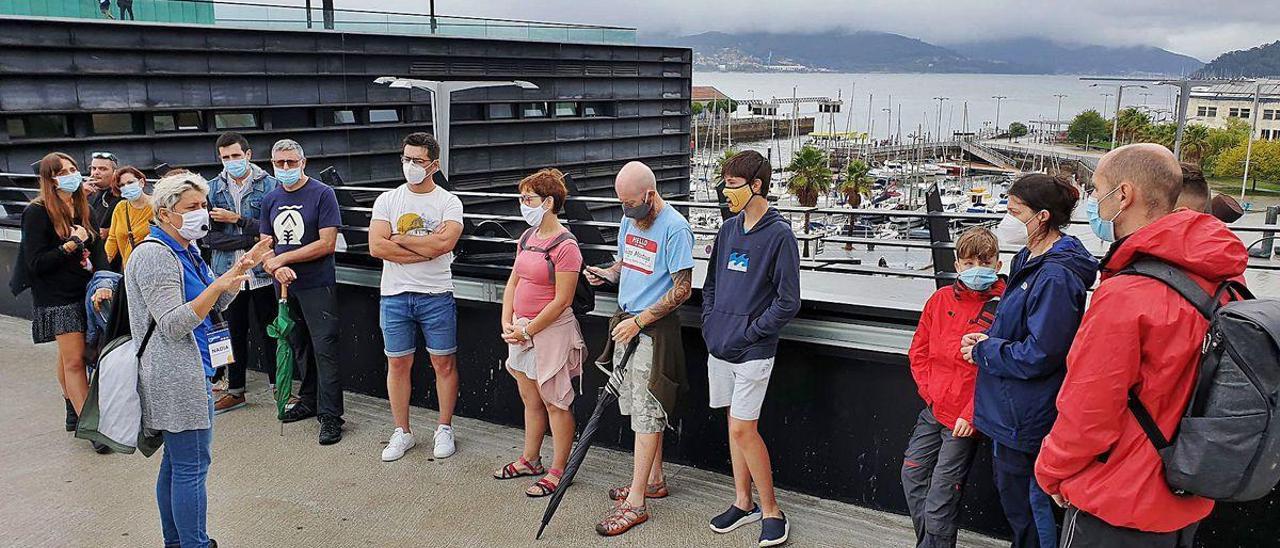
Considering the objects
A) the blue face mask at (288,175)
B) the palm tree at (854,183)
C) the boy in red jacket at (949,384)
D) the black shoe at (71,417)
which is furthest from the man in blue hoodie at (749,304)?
the palm tree at (854,183)

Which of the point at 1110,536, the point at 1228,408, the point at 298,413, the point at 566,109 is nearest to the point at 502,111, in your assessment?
the point at 566,109

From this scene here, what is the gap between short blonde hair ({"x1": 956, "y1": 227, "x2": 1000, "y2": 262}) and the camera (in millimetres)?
3117

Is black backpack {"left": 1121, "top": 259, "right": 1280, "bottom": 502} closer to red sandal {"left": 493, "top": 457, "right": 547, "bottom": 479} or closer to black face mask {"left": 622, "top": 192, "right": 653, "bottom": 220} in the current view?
black face mask {"left": 622, "top": 192, "right": 653, "bottom": 220}

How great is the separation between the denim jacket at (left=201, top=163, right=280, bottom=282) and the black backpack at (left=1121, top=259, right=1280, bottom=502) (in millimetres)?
5078

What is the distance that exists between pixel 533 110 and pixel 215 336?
45.0 m

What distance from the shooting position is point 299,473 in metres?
4.73

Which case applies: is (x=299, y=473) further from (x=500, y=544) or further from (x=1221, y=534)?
(x=1221, y=534)

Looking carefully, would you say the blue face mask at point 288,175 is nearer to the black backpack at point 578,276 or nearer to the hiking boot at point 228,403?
the black backpack at point 578,276

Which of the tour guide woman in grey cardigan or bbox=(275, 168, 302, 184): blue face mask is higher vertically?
bbox=(275, 168, 302, 184): blue face mask

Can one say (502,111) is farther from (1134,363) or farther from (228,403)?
(1134,363)

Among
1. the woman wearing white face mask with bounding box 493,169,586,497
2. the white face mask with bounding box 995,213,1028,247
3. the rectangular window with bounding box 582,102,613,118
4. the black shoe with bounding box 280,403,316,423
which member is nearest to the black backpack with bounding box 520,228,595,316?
the woman wearing white face mask with bounding box 493,169,586,497

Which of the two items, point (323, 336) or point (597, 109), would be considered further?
point (597, 109)

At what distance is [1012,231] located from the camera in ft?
10.3

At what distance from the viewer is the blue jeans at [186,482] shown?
11.2 feet
